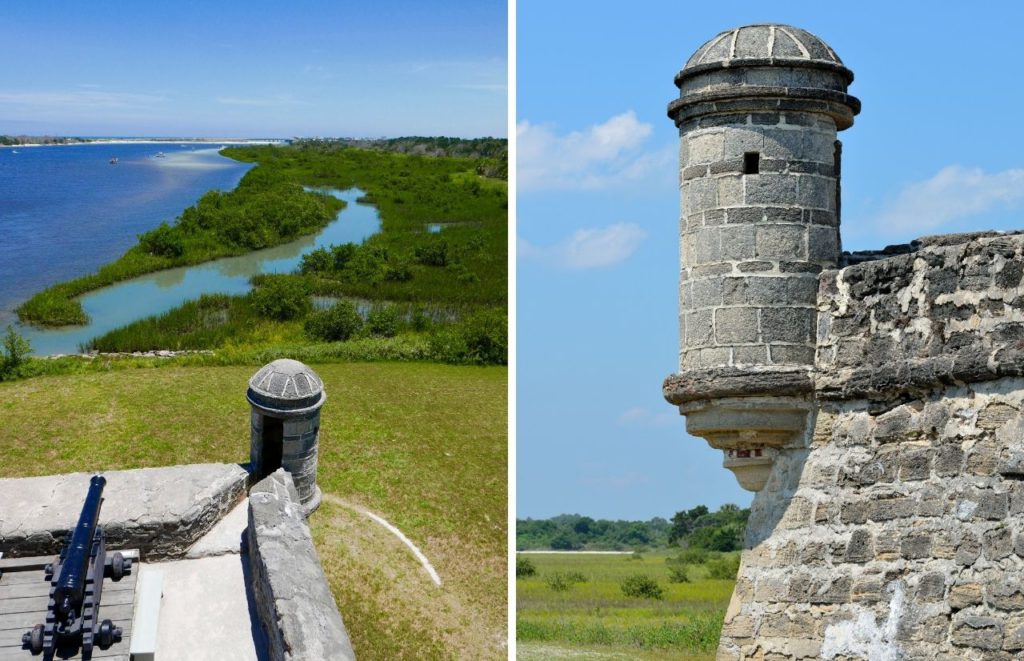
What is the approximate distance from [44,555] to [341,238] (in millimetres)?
24238

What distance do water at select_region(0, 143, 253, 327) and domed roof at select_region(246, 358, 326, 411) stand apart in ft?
58.2

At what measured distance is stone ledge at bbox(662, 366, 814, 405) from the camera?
28.1 ft

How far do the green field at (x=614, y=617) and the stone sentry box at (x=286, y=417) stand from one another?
543cm

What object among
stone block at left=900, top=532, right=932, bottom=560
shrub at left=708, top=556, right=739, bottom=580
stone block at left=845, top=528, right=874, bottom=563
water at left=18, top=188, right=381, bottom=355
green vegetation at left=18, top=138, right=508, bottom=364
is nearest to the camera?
stone block at left=900, top=532, right=932, bottom=560

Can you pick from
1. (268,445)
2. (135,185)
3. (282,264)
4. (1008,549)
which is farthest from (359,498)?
(135,185)

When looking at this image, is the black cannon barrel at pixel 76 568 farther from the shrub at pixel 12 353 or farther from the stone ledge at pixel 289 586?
the shrub at pixel 12 353

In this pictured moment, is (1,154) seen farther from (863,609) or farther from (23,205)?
(863,609)

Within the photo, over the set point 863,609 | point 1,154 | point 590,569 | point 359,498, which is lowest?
point 590,569

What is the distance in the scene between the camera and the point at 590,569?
1465 inches

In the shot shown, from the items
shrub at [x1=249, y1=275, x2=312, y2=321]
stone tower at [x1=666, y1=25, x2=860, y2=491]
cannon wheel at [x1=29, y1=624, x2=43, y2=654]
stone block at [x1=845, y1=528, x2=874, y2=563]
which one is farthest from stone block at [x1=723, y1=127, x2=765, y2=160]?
shrub at [x1=249, y1=275, x2=312, y2=321]

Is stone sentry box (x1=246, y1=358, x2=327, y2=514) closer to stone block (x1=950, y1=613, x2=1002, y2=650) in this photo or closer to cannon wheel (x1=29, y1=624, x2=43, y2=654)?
cannon wheel (x1=29, y1=624, x2=43, y2=654)

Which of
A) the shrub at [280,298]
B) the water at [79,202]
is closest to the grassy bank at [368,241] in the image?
the water at [79,202]

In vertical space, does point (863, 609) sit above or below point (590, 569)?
above

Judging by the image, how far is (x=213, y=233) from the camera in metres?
32.3
